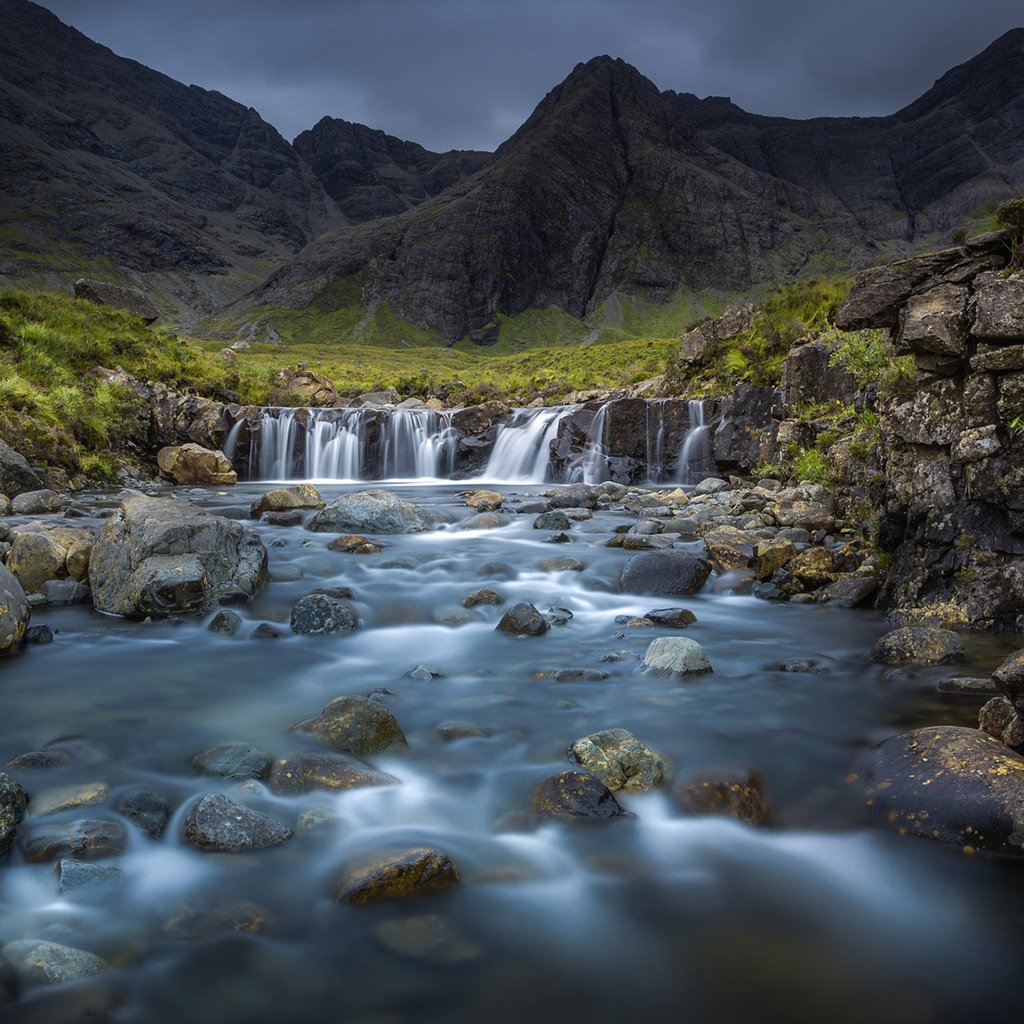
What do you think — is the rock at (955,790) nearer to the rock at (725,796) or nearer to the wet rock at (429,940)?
the rock at (725,796)

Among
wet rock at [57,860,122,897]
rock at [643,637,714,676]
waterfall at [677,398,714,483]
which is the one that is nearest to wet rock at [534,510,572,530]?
rock at [643,637,714,676]

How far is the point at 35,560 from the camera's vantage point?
30.2 ft

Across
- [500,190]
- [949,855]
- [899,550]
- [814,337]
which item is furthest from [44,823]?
[500,190]

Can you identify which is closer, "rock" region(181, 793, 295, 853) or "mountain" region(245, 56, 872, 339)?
"rock" region(181, 793, 295, 853)

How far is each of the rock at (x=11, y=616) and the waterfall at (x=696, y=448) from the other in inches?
695

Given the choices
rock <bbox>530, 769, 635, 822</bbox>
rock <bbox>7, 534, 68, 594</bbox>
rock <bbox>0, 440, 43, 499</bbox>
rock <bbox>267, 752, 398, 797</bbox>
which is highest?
rock <bbox>0, 440, 43, 499</bbox>

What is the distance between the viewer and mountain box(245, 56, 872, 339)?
A: 529 ft

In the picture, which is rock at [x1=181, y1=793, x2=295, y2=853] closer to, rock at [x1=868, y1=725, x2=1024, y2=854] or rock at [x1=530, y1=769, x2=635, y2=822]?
rock at [x1=530, y1=769, x2=635, y2=822]

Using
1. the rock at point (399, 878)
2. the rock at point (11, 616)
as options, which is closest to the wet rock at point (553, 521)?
the rock at point (11, 616)

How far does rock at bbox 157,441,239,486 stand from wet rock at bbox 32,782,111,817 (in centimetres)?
1975

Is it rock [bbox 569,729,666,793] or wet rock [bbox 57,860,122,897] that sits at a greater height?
rock [bbox 569,729,666,793]

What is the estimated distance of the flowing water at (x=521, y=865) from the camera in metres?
3.06

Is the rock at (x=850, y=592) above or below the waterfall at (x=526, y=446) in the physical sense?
below

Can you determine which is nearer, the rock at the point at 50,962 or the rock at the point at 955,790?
the rock at the point at 50,962
